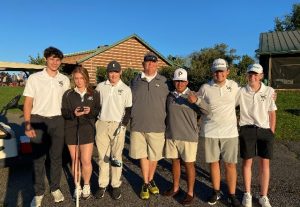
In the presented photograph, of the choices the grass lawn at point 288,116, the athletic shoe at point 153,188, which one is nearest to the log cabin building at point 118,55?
the grass lawn at point 288,116

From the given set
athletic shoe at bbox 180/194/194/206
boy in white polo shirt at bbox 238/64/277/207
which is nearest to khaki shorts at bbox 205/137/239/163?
boy in white polo shirt at bbox 238/64/277/207

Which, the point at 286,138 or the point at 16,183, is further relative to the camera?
the point at 286,138

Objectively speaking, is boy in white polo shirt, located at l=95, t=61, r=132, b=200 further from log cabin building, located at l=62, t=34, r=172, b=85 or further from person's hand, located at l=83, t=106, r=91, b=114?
log cabin building, located at l=62, t=34, r=172, b=85

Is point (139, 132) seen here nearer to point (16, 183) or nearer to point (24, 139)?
point (24, 139)

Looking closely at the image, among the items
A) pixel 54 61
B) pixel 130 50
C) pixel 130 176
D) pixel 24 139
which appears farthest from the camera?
pixel 130 50

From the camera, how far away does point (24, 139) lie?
5.17 meters

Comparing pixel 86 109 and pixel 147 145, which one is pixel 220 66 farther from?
pixel 86 109

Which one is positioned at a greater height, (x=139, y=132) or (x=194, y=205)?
(x=139, y=132)

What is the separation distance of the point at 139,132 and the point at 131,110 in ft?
1.09

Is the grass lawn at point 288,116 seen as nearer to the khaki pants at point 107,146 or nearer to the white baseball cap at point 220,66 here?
the white baseball cap at point 220,66

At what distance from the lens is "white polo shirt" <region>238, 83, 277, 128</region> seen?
431 centimetres

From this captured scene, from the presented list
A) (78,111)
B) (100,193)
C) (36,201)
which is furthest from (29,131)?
(100,193)

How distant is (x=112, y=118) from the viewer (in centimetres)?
460

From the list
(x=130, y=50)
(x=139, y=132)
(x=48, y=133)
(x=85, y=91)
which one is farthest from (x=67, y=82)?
(x=130, y=50)
